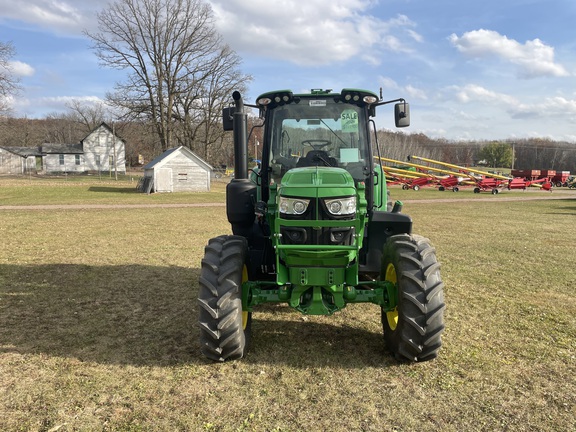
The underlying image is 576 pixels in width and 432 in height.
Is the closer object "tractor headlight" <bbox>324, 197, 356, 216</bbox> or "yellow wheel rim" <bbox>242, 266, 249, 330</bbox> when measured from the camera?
"tractor headlight" <bbox>324, 197, 356, 216</bbox>

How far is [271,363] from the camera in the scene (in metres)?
4.18

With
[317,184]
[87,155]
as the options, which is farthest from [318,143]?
[87,155]

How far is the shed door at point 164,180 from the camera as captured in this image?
101ft

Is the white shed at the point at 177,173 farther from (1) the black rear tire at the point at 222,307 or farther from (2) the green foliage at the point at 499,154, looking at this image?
(2) the green foliage at the point at 499,154

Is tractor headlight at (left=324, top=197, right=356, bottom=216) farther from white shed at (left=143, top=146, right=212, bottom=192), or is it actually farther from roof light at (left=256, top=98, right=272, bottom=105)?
white shed at (left=143, top=146, right=212, bottom=192)

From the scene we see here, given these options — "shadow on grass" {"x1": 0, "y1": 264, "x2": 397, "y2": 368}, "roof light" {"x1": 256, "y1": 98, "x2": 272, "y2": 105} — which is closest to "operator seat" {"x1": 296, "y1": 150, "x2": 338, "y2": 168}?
"roof light" {"x1": 256, "y1": 98, "x2": 272, "y2": 105}

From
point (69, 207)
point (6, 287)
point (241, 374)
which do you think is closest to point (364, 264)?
point (241, 374)

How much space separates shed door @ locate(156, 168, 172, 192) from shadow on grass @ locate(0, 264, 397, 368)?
24218mm

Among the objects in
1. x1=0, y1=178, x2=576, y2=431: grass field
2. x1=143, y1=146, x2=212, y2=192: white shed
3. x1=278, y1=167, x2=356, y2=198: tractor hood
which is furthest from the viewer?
x1=143, y1=146, x2=212, y2=192: white shed

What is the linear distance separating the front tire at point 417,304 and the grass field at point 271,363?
0.75 ft

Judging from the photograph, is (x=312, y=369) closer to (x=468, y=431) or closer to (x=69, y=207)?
(x=468, y=431)

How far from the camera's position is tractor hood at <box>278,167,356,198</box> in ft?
13.2

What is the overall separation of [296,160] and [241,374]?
8.19 ft

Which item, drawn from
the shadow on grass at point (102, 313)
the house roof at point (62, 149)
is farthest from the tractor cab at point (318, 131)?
the house roof at point (62, 149)
